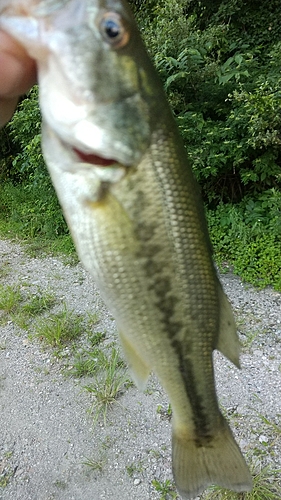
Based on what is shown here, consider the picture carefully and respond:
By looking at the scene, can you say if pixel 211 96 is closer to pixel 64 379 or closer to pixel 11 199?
pixel 64 379

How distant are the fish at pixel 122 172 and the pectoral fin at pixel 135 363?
0.02 meters

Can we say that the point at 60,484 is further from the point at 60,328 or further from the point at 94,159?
the point at 94,159

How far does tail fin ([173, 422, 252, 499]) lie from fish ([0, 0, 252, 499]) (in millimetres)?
411

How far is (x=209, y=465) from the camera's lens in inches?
64.8

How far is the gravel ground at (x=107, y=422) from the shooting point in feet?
10.5

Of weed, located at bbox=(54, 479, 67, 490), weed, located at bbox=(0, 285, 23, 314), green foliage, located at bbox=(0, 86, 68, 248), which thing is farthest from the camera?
green foliage, located at bbox=(0, 86, 68, 248)

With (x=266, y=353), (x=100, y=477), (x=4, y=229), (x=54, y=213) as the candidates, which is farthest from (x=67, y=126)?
(x=4, y=229)

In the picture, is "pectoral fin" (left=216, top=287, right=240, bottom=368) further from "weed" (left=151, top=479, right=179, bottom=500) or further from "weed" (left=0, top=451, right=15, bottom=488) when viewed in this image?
"weed" (left=0, top=451, right=15, bottom=488)

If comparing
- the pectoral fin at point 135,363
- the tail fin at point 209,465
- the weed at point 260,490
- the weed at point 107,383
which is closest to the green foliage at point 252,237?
the weed at point 107,383

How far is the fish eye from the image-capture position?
121 centimetres

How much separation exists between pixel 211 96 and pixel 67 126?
5048 millimetres

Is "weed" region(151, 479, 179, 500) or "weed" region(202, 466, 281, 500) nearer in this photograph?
"weed" region(202, 466, 281, 500)

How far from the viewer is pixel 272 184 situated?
18.8ft

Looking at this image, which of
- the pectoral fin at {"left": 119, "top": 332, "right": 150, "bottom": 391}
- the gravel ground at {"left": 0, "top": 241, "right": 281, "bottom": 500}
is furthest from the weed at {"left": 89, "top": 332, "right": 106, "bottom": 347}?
the pectoral fin at {"left": 119, "top": 332, "right": 150, "bottom": 391}
